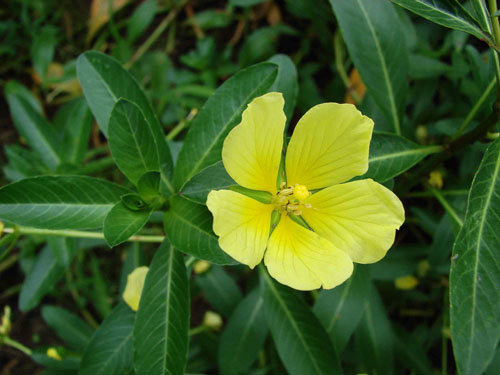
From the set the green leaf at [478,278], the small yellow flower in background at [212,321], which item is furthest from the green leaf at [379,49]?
the small yellow flower in background at [212,321]

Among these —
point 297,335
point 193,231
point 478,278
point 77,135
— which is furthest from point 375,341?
point 77,135

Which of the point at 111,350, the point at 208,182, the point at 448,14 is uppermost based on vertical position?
the point at 448,14

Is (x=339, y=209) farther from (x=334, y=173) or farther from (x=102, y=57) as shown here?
(x=102, y=57)

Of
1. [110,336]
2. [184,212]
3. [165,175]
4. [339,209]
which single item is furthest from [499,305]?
[110,336]

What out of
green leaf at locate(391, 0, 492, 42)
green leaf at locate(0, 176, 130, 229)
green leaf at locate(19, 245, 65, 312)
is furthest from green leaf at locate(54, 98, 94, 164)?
green leaf at locate(391, 0, 492, 42)

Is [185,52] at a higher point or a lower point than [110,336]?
higher

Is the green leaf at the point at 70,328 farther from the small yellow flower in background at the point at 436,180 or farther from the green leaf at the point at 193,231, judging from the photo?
the small yellow flower in background at the point at 436,180

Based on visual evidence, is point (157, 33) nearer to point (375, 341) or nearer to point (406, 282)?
point (406, 282)

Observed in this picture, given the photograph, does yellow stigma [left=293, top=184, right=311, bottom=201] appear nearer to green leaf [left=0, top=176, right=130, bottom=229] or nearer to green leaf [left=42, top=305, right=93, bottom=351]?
green leaf [left=0, top=176, right=130, bottom=229]
